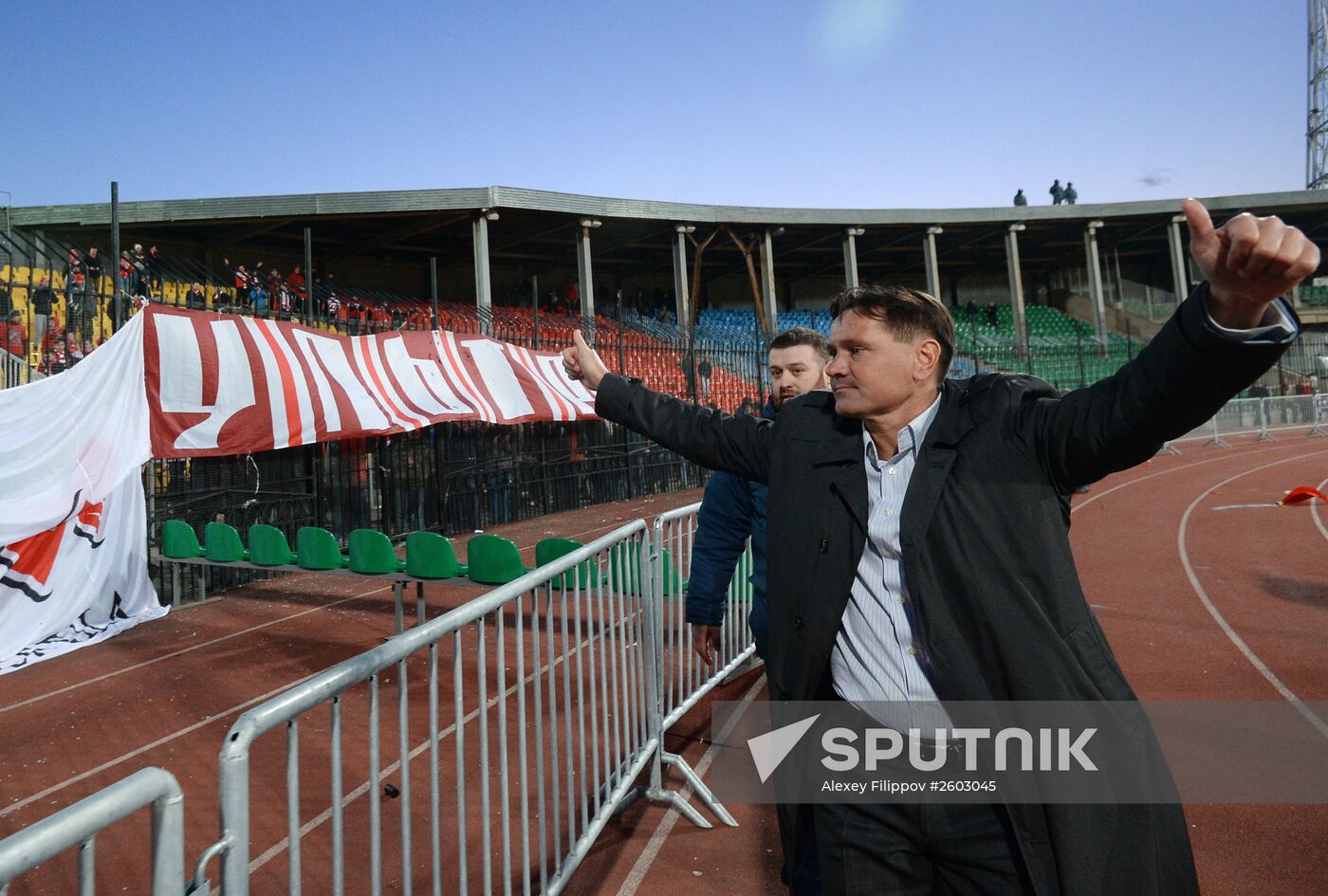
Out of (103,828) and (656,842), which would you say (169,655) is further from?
(103,828)

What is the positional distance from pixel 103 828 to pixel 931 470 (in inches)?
60.7

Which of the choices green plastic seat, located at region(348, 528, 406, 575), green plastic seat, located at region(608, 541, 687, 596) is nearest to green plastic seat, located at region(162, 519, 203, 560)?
green plastic seat, located at region(348, 528, 406, 575)

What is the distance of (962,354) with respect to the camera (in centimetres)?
2527

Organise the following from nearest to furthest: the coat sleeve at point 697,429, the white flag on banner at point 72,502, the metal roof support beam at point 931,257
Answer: the coat sleeve at point 697,429, the white flag on banner at point 72,502, the metal roof support beam at point 931,257

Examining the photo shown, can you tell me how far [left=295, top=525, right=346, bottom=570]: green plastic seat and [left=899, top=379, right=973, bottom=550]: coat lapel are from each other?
6123mm

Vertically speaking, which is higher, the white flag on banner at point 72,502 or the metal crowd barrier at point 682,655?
the white flag on banner at point 72,502

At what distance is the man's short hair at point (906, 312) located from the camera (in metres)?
1.85

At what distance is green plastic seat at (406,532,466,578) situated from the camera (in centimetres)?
588

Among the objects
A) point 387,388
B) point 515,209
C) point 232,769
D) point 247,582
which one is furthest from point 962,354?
point 232,769

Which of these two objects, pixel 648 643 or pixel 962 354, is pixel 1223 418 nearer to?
pixel 962 354

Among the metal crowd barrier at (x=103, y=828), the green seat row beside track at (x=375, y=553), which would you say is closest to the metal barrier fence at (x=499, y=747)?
the metal crowd barrier at (x=103, y=828)

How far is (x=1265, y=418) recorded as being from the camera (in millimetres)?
24469

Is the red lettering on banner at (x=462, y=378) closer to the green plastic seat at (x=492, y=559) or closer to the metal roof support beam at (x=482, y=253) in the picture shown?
the green plastic seat at (x=492, y=559)

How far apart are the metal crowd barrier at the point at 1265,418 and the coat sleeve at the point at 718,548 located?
82.3ft
